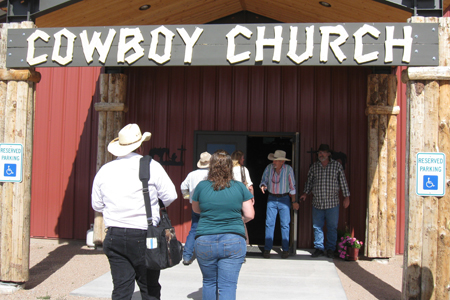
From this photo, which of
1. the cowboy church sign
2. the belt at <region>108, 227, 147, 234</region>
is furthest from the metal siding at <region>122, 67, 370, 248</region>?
the belt at <region>108, 227, 147, 234</region>

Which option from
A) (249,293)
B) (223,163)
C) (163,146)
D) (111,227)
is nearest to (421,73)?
(223,163)

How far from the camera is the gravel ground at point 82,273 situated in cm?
513

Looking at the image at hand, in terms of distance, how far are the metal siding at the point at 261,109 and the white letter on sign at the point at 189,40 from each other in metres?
2.67

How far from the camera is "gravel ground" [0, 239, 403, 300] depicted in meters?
5.13

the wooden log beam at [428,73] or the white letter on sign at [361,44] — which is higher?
the white letter on sign at [361,44]

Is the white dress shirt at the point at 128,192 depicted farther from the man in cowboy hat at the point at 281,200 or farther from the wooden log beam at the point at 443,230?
the man in cowboy hat at the point at 281,200

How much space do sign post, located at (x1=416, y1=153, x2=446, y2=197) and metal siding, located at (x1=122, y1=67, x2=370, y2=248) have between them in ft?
9.40

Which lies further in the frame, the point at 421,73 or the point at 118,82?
the point at 118,82

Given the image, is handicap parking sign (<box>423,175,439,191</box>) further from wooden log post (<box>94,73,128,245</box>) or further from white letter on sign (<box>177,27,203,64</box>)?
wooden log post (<box>94,73,128,245</box>)

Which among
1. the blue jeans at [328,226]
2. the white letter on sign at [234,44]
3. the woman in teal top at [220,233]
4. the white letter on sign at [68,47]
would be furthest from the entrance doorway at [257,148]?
the woman in teal top at [220,233]

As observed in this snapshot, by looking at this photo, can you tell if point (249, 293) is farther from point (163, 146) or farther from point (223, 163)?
point (163, 146)

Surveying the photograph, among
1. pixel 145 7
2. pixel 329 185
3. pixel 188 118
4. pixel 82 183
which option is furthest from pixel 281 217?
pixel 145 7

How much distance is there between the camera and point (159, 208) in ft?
11.8

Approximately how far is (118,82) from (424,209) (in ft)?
16.4
